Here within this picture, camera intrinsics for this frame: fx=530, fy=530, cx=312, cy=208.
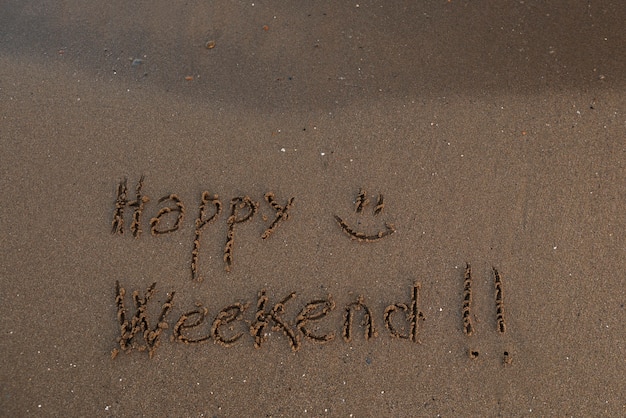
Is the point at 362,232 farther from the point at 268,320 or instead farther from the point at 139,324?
the point at 139,324

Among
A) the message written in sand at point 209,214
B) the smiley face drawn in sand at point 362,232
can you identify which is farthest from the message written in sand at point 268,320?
the smiley face drawn in sand at point 362,232

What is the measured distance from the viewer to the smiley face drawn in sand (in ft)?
7.14

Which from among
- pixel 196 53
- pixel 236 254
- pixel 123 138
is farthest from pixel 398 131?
pixel 123 138

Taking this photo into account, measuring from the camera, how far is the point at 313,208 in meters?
2.25

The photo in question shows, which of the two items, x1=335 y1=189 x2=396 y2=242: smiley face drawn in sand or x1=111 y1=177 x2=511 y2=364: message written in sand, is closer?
x1=111 y1=177 x2=511 y2=364: message written in sand

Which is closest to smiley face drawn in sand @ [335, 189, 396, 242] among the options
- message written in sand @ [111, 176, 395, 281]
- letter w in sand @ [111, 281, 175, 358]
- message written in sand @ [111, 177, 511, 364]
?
message written in sand @ [111, 176, 395, 281]

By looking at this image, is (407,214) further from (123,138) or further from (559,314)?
(123,138)

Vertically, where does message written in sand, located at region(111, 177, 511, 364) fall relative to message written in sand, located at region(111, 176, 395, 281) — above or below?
below

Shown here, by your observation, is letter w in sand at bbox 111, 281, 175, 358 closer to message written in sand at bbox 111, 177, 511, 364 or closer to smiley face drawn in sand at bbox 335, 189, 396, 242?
message written in sand at bbox 111, 177, 511, 364

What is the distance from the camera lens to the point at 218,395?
195 centimetres

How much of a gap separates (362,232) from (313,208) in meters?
0.23

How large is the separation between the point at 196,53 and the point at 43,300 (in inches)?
52.7

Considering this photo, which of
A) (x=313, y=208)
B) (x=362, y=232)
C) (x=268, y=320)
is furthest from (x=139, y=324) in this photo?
(x=362, y=232)

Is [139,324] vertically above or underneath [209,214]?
underneath
